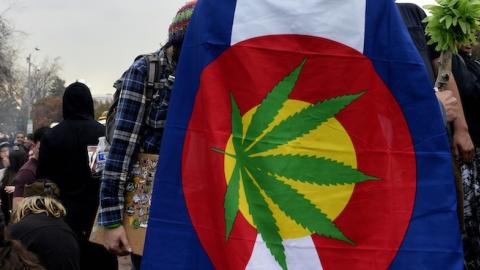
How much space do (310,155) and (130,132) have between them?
111cm

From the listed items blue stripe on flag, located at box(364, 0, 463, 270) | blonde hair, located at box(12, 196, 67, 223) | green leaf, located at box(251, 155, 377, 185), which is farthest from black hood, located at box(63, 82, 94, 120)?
blue stripe on flag, located at box(364, 0, 463, 270)

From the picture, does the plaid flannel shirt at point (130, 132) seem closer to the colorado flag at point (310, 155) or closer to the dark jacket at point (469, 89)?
the colorado flag at point (310, 155)

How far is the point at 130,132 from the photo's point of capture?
3.18 metres

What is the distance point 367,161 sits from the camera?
235 centimetres

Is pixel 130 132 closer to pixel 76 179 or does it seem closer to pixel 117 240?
pixel 117 240

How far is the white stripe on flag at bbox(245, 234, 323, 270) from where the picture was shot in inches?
91.0

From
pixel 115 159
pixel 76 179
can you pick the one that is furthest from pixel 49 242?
pixel 115 159

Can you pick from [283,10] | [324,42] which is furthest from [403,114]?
[283,10]

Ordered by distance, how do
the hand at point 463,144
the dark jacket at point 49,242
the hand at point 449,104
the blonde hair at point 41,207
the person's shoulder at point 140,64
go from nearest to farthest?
1. the hand at point 449,104
2. the hand at point 463,144
3. the person's shoulder at point 140,64
4. the dark jacket at point 49,242
5. the blonde hair at point 41,207

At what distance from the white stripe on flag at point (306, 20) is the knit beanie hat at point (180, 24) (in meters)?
0.79

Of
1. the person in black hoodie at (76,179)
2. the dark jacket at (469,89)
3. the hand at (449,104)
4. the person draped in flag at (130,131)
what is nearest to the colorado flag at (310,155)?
the hand at (449,104)

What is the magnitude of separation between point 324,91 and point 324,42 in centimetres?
17

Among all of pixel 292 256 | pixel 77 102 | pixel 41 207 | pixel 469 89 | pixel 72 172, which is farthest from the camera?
pixel 77 102

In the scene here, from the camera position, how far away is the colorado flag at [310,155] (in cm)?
233
